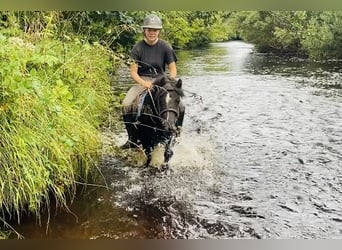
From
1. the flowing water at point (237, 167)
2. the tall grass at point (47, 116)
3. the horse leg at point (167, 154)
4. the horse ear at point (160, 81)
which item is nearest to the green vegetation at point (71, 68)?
the tall grass at point (47, 116)

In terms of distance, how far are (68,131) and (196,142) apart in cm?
70

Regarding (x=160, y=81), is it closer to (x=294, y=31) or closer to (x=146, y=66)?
(x=146, y=66)

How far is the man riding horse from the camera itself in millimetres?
2760

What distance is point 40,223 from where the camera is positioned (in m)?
2.51

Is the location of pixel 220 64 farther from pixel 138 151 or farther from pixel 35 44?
pixel 35 44

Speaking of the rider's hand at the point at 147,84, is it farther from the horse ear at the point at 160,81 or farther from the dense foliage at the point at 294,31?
the dense foliage at the point at 294,31

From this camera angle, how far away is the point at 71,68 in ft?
8.82

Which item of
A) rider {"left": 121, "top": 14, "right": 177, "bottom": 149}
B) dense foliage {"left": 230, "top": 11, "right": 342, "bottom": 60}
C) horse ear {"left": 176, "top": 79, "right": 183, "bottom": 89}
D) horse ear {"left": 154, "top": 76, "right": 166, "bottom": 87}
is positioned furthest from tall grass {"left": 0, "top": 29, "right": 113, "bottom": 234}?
dense foliage {"left": 230, "top": 11, "right": 342, "bottom": 60}

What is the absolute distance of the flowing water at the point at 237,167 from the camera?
8.32ft

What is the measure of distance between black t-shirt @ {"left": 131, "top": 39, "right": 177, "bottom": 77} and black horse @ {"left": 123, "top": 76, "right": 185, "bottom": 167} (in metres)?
0.09

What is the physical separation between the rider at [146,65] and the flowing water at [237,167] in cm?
6

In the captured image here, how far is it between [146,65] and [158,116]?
0.29 meters

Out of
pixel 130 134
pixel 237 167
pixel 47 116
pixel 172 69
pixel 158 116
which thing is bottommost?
pixel 237 167

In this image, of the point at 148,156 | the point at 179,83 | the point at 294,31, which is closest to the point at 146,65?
the point at 179,83
